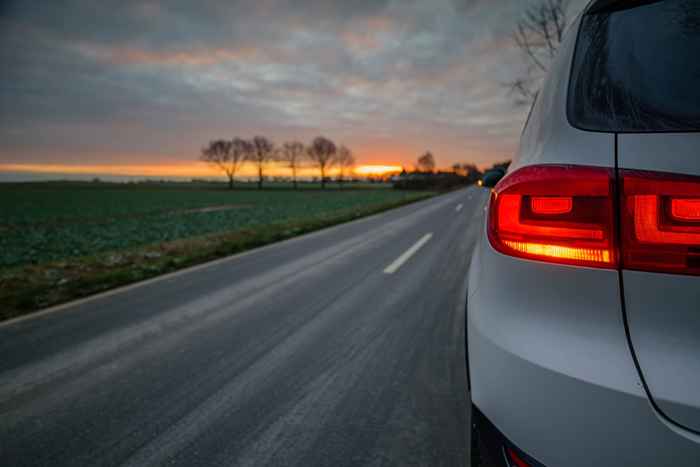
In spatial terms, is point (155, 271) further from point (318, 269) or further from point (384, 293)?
point (384, 293)

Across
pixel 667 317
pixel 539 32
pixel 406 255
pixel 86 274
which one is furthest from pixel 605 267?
pixel 539 32

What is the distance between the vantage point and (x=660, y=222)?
2.58 ft

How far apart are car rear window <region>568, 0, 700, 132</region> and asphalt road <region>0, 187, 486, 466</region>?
59.6 inches

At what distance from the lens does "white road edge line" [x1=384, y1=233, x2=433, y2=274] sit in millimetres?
4748

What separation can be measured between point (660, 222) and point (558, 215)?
209 mm

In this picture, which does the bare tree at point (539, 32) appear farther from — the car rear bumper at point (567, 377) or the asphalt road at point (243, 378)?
the car rear bumper at point (567, 377)

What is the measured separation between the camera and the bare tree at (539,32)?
44.4 feet

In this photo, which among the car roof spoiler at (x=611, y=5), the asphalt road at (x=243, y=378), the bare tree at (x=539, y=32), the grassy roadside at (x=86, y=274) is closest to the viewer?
the car roof spoiler at (x=611, y=5)

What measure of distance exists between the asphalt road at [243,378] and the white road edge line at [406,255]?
674 millimetres

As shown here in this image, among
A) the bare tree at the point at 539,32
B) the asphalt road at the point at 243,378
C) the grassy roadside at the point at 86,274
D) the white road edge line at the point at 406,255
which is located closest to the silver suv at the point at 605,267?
the asphalt road at the point at 243,378

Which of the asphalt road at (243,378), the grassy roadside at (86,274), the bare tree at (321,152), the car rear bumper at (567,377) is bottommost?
the asphalt road at (243,378)

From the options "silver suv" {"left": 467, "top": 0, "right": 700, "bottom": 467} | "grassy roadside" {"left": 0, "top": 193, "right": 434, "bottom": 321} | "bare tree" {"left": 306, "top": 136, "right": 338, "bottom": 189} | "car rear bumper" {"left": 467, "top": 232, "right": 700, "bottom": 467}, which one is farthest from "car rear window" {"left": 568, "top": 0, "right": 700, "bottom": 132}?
"bare tree" {"left": 306, "top": 136, "right": 338, "bottom": 189}

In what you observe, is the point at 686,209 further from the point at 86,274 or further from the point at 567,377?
the point at 86,274

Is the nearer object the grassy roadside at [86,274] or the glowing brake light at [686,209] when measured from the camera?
the glowing brake light at [686,209]
